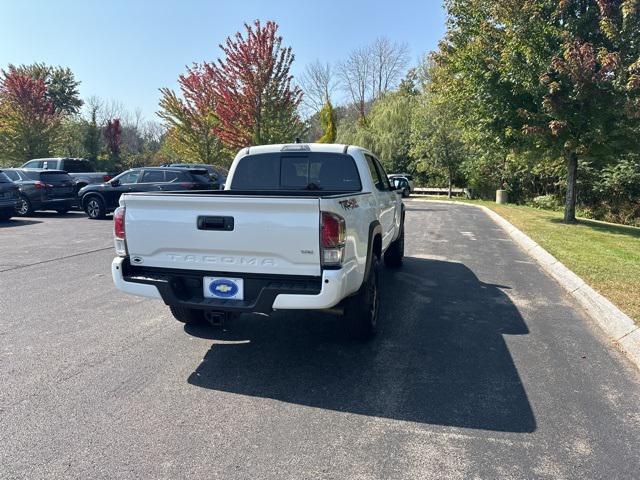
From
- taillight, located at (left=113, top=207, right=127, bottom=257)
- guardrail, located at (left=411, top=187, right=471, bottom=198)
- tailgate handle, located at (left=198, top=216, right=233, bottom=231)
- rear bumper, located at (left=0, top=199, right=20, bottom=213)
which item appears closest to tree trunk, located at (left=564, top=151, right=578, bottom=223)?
tailgate handle, located at (left=198, top=216, right=233, bottom=231)

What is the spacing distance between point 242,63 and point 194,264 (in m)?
20.1

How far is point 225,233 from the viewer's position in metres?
3.73

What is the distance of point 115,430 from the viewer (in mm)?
3021

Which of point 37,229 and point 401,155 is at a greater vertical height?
point 401,155

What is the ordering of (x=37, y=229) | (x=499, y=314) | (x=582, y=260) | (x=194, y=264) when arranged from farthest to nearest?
(x=37, y=229) < (x=582, y=260) < (x=499, y=314) < (x=194, y=264)

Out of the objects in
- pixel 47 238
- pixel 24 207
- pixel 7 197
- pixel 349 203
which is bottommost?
pixel 47 238

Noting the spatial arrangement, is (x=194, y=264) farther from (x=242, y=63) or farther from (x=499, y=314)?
(x=242, y=63)

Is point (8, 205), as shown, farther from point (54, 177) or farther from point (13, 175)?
point (13, 175)

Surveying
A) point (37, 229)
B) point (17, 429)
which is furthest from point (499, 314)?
point (37, 229)

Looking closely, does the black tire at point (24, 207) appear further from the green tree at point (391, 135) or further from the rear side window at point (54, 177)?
the green tree at point (391, 135)

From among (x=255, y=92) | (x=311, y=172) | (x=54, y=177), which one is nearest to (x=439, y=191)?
(x=255, y=92)

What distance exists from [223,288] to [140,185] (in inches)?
473

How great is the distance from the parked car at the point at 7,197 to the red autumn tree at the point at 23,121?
14387 mm

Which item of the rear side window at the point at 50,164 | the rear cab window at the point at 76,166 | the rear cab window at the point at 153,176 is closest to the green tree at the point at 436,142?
the rear cab window at the point at 153,176
